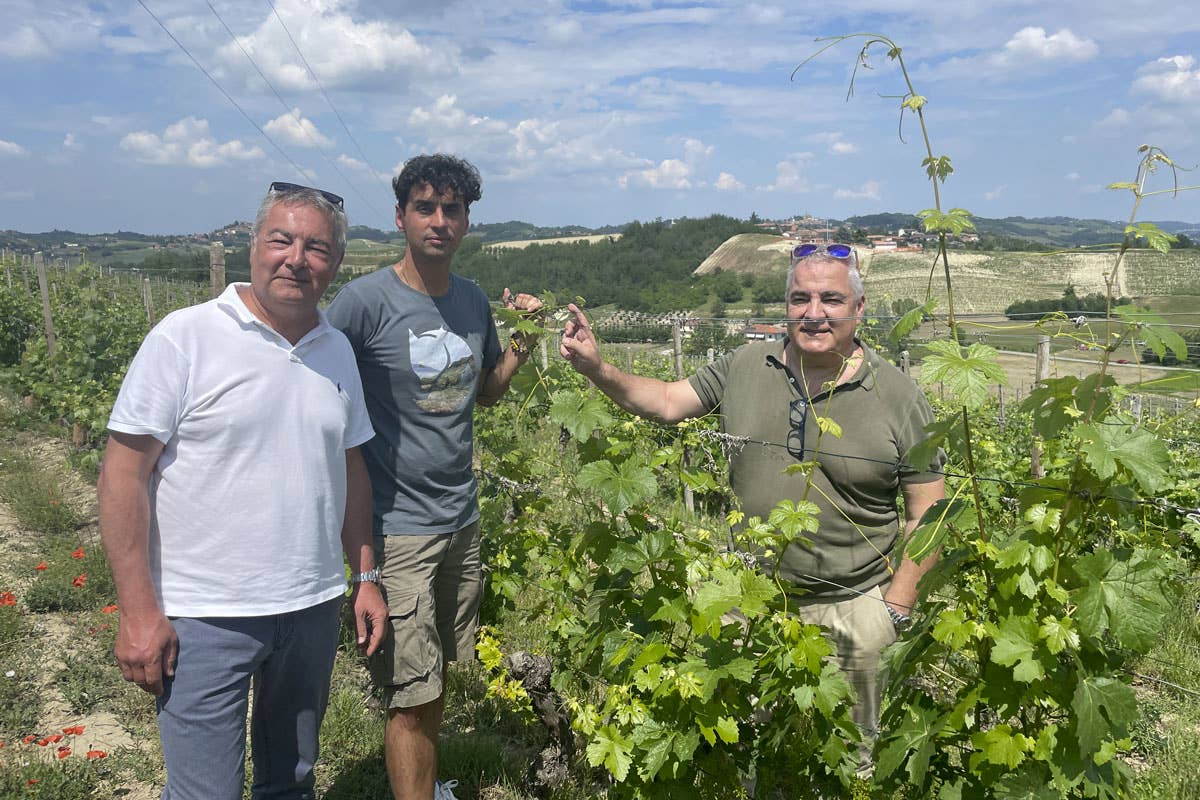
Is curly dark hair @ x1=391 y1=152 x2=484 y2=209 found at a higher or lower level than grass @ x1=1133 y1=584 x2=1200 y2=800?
higher

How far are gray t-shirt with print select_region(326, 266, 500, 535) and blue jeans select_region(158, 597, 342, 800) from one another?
1.72 ft

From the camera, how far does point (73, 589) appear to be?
483 centimetres

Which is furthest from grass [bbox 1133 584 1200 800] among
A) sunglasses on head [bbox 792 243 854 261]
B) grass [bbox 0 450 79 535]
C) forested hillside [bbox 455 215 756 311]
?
forested hillside [bbox 455 215 756 311]

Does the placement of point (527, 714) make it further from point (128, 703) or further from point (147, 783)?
point (128, 703)

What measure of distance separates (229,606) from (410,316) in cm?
111

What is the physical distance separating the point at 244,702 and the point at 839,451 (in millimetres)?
1819

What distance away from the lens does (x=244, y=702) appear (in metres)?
2.01

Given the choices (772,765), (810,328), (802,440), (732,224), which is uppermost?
(732,224)

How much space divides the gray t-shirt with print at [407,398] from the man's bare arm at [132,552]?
86 centimetres

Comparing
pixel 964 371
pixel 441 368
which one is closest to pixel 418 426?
pixel 441 368

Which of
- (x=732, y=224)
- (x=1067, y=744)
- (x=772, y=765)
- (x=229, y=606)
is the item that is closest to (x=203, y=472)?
(x=229, y=606)

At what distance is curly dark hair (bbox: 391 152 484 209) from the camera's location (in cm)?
273

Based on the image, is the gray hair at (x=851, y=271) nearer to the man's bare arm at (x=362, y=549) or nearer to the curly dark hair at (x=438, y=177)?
the curly dark hair at (x=438, y=177)

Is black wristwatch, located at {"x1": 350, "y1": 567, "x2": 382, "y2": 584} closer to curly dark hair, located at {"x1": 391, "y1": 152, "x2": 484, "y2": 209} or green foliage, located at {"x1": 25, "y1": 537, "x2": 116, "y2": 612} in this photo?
curly dark hair, located at {"x1": 391, "y1": 152, "x2": 484, "y2": 209}
